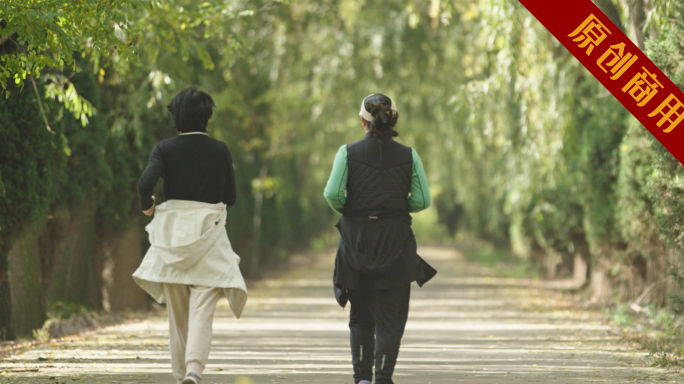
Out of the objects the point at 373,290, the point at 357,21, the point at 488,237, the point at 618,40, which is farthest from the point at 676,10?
the point at 488,237

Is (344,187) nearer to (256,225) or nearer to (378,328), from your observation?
(378,328)

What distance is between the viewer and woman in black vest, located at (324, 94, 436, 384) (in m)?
5.66

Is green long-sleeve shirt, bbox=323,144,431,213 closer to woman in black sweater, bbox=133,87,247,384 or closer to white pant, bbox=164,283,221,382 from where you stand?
woman in black sweater, bbox=133,87,247,384

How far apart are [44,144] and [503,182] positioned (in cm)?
980

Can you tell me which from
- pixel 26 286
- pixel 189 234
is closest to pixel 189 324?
pixel 189 234

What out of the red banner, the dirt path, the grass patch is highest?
the red banner

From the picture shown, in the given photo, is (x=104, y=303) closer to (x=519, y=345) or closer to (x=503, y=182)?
(x=519, y=345)

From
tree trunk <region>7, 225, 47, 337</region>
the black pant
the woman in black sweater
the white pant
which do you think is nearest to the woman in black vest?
the black pant

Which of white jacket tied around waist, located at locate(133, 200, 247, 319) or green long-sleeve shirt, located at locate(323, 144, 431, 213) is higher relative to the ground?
green long-sleeve shirt, located at locate(323, 144, 431, 213)

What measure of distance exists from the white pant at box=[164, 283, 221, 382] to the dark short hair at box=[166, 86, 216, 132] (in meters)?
0.98

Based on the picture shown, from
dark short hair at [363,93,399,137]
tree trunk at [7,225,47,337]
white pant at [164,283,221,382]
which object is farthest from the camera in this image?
tree trunk at [7,225,47,337]

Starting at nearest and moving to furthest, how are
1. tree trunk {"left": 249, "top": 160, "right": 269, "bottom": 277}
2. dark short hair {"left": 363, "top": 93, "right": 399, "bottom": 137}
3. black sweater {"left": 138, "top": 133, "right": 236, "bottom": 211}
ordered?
1. black sweater {"left": 138, "top": 133, "right": 236, "bottom": 211}
2. dark short hair {"left": 363, "top": 93, "right": 399, "bottom": 137}
3. tree trunk {"left": 249, "top": 160, "right": 269, "bottom": 277}

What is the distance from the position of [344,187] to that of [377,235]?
0.36 metres

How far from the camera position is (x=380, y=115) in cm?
579
